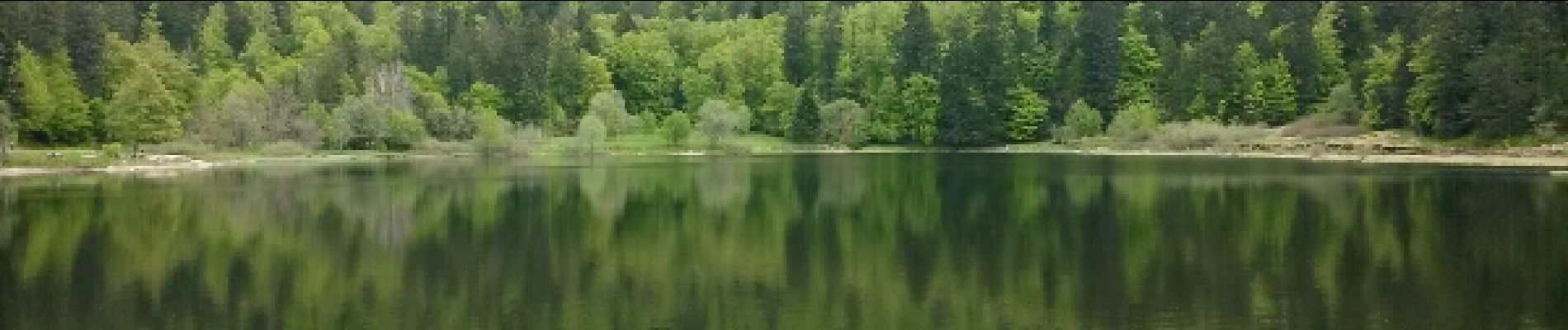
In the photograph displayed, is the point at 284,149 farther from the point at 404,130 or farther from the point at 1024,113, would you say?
the point at 1024,113

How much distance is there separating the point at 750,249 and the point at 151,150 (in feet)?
221

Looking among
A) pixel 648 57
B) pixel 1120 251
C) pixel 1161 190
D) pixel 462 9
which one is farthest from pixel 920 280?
pixel 462 9

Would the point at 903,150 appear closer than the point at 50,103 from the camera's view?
No

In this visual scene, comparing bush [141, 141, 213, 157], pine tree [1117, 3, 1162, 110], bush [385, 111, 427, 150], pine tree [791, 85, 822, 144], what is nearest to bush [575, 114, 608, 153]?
bush [385, 111, 427, 150]

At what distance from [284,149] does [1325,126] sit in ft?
231

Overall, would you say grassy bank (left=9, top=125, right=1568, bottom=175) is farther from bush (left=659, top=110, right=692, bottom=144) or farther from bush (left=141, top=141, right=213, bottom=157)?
bush (left=659, top=110, right=692, bottom=144)

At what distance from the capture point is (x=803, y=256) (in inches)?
1077

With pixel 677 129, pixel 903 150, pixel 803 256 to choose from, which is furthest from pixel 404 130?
pixel 803 256

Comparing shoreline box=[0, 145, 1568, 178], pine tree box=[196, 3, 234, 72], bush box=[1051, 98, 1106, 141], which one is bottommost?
shoreline box=[0, 145, 1568, 178]

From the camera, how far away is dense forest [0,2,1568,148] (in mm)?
82812

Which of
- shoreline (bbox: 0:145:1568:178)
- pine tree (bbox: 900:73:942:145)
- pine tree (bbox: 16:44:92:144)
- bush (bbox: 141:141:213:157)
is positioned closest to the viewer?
shoreline (bbox: 0:145:1568:178)

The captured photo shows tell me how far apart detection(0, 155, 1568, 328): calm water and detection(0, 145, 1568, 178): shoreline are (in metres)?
16.3

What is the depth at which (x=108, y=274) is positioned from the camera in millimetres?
25172

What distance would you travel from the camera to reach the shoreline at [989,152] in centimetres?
6569
